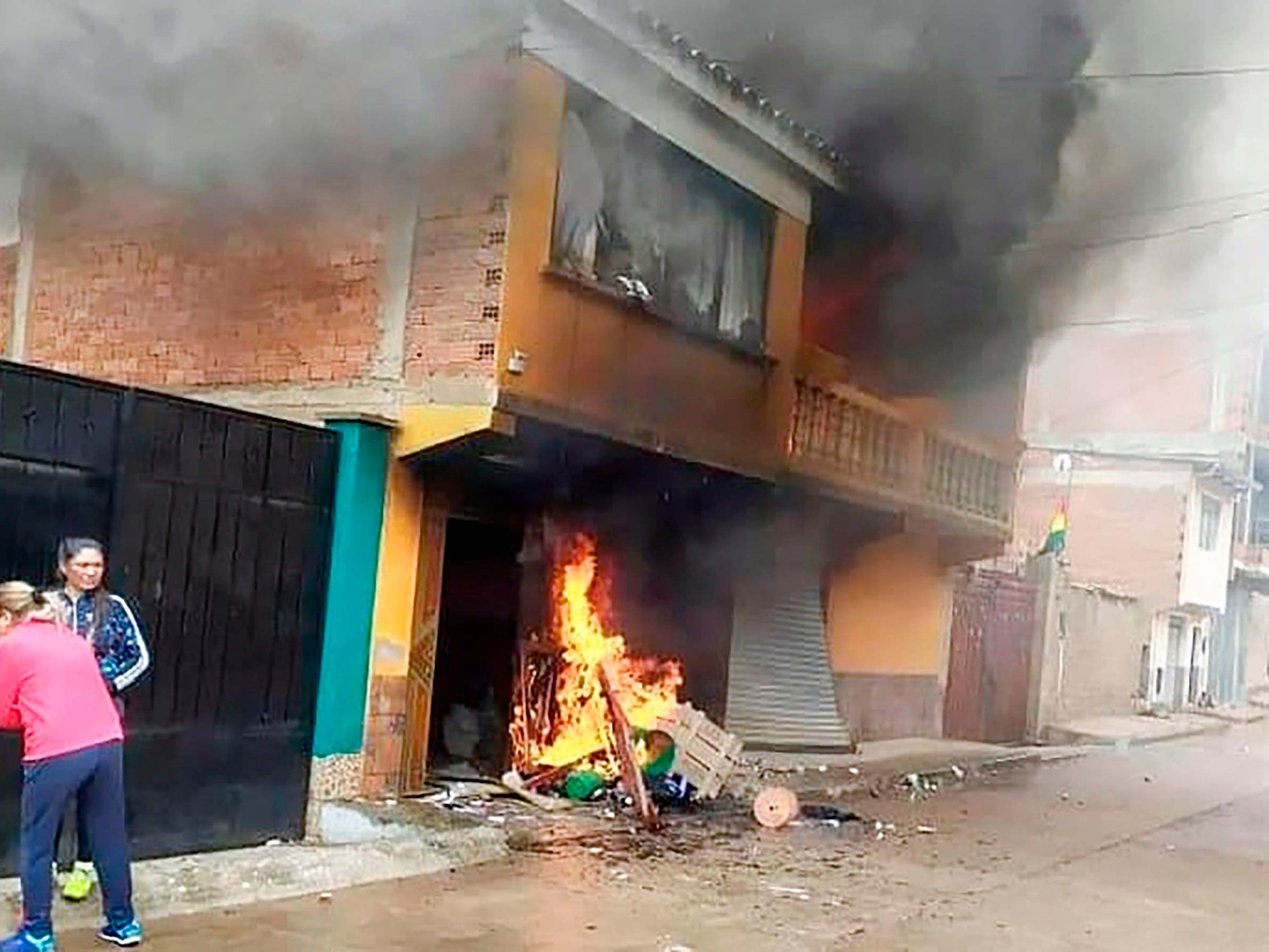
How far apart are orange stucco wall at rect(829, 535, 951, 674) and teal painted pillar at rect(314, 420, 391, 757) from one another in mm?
6891

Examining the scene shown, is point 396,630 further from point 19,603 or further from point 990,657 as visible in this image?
point 990,657

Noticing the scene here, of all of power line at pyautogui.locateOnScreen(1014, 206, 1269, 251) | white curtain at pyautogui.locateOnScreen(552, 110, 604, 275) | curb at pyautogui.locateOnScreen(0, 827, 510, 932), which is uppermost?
power line at pyautogui.locateOnScreen(1014, 206, 1269, 251)

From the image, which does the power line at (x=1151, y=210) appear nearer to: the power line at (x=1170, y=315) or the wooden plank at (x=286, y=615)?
the power line at (x=1170, y=315)

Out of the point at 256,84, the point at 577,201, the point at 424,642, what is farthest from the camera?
the point at 577,201

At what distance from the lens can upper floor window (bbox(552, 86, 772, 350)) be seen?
8867 mm

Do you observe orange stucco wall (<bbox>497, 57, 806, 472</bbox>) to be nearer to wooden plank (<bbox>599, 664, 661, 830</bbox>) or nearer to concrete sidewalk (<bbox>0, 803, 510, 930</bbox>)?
wooden plank (<bbox>599, 664, 661, 830</bbox>)

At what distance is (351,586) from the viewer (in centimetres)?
777

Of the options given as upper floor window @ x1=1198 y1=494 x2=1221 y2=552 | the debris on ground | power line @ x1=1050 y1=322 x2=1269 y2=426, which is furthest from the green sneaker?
power line @ x1=1050 y1=322 x2=1269 y2=426

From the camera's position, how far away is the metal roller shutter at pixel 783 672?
1254 centimetres

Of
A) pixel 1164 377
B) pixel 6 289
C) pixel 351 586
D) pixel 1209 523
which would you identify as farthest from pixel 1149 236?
pixel 1164 377

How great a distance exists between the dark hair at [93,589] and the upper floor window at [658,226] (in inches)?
147

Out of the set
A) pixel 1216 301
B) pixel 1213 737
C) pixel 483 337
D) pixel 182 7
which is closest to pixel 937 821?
pixel 483 337

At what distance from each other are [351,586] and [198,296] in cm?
239

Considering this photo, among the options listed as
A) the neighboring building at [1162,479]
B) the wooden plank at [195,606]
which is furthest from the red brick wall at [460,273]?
the neighboring building at [1162,479]
